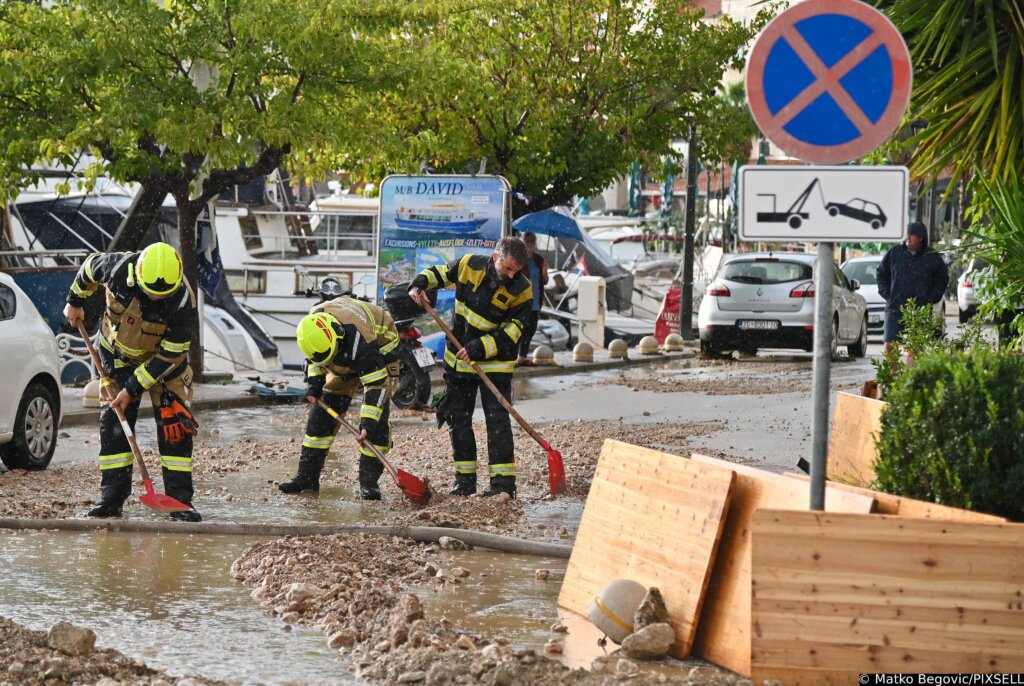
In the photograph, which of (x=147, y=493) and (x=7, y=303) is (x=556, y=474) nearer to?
(x=147, y=493)

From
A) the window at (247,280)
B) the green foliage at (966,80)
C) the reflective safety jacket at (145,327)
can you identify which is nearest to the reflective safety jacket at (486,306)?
the reflective safety jacket at (145,327)

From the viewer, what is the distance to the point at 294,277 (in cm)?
2552

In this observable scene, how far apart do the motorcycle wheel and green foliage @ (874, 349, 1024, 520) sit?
33.2 ft

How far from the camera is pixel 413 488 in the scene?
9.30 m

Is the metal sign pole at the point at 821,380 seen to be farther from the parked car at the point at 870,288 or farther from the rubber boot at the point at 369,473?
the parked car at the point at 870,288

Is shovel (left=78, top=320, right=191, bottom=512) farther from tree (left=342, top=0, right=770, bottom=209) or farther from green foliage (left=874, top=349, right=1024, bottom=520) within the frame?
tree (left=342, top=0, right=770, bottom=209)

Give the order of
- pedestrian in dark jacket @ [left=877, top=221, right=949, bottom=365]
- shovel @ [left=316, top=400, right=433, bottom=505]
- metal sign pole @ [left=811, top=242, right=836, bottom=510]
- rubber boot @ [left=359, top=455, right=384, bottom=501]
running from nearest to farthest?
metal sign pole @ [left=811, top=242, right=836, bottom=510], shovel @ [left=316, top=400, right=433, bottom=505], rubber boot @ [left=359, top=455, right=384, bottom=501], pedestrian in dark jacket @ [left=877, top=221, right=949, bottom=365]

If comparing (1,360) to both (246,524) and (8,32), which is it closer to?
(246,524)

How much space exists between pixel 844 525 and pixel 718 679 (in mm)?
683

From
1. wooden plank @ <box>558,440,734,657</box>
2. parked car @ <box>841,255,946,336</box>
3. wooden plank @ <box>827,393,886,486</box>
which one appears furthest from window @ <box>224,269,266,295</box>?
wooden plank @ <box>558,440,734,657</box>

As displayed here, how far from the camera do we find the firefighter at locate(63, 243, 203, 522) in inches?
334

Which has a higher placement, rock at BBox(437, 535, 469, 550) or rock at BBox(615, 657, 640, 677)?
rock at BBox(615, 657, 640, 677)

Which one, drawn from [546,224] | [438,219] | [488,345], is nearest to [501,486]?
[488,345]

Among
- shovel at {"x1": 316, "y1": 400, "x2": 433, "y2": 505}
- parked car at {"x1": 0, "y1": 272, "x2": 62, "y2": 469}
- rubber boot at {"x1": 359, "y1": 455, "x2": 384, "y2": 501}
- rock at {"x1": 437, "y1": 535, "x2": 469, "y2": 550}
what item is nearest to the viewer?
rock at {"x1": 437, "y1": 535, "x2": 469, "y2": 550}
